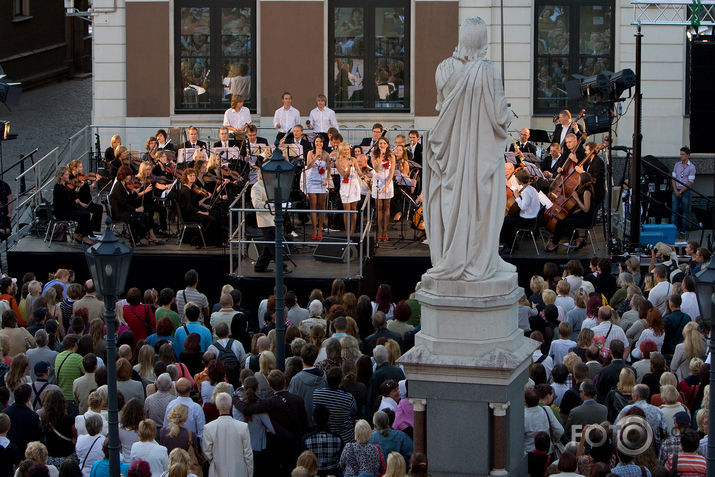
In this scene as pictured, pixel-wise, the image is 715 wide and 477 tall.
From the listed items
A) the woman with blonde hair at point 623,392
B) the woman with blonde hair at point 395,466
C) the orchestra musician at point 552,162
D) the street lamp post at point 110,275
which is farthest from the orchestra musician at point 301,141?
the woman with blonde hair at point 395,466

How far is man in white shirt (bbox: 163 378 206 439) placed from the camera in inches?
538

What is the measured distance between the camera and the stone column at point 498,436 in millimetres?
11742

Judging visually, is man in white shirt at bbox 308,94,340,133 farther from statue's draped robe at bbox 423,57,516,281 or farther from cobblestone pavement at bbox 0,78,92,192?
statue's draped robe at bbox 423,57,516,281

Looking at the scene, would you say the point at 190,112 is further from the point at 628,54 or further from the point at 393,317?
the point at 393,317

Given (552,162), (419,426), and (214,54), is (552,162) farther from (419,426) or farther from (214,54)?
(419,426)

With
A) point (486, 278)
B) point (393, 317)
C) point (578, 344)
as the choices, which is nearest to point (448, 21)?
point (393, 317)

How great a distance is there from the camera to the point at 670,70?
98.8 ft

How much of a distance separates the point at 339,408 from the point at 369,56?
17938 millimetres

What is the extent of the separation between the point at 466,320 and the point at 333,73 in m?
19.5

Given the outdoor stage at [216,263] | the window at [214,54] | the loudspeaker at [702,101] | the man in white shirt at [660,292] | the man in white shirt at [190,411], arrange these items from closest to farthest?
the man in white shirt at [190,411]
the man in white shirt at [660,292]
the loudspeaker at [702,101]
the outdoor stage at [216,263]
the window at [214,54]

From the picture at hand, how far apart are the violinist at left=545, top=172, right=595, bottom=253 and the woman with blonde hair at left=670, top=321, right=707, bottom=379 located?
841cm

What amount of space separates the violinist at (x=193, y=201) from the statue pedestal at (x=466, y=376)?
41.7 feet

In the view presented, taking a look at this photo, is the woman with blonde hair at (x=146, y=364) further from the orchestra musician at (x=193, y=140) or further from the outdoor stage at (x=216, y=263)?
the orchestra musician at (x=193, y=140)

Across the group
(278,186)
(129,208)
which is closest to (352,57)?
(129,208)
